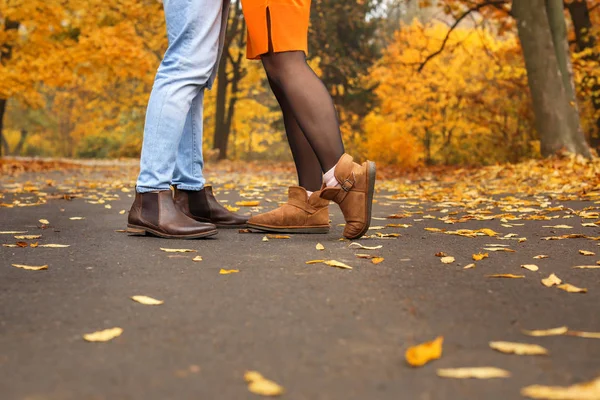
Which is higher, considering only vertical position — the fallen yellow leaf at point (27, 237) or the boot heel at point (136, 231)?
the boot heel at point (136, 231)

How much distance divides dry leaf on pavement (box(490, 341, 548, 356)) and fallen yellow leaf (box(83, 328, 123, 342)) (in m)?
0.93

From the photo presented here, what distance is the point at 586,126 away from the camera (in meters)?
17.9

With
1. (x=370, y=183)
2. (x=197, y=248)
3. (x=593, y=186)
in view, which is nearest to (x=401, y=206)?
(x=593, y=186)

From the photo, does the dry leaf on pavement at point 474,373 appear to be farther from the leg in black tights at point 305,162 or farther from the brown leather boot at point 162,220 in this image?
the leg in black tights at point 305,162

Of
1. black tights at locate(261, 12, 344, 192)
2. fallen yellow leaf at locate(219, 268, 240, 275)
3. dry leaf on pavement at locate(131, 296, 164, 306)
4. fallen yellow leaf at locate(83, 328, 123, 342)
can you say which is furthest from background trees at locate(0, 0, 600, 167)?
fallen yellow leaf at locate(83, 328, 123, 342)

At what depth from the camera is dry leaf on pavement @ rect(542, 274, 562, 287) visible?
8.15ft

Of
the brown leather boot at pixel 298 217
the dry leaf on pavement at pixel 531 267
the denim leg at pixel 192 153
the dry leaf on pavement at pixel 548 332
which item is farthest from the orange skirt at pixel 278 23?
the dry leaf on pavement at pixel 548 332

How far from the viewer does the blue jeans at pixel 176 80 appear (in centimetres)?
381

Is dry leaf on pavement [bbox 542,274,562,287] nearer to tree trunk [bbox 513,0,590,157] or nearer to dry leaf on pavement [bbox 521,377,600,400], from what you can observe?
dry leaf on pavement [bbox 521,377,600,400]

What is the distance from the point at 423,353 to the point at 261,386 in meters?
0.39

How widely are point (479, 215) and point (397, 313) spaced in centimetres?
349

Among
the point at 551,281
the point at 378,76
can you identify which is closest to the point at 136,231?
the point at 551,281

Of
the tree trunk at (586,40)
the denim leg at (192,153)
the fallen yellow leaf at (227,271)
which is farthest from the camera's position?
the tree trunk at (586,40)

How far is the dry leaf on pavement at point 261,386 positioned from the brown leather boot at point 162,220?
7.32ft
